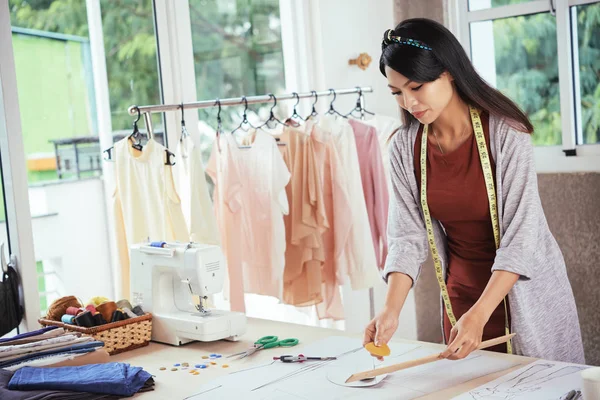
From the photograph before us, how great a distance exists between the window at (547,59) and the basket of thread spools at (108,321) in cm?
230

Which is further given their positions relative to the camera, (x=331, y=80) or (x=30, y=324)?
(x=331, y=80)

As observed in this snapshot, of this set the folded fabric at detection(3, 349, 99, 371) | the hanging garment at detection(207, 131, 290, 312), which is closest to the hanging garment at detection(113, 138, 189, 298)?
the hanging garment at detection(207, 131, 290, 312)

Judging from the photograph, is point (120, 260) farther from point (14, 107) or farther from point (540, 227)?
point (540, 227)

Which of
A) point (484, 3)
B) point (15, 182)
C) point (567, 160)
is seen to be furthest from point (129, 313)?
point (484, 3)

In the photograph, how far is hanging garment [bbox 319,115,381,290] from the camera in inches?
132

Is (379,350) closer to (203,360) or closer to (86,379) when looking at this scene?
(203,360)

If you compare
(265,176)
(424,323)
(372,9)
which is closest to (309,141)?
(265,176)

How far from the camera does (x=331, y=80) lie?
3.96 m

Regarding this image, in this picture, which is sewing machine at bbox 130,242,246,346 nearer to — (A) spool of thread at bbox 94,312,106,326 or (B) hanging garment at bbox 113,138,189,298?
(A) spool of thread at bbox 94,312,106,326

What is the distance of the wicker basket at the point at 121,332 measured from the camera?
7.20 feet

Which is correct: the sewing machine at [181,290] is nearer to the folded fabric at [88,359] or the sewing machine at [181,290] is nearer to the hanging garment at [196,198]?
the folded fabric at [88,359]

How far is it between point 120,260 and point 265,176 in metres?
0.71

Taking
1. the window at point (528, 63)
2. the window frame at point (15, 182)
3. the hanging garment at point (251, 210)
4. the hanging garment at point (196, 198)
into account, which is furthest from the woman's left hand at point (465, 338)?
the window at point (528, 63)

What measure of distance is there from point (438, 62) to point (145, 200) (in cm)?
143
